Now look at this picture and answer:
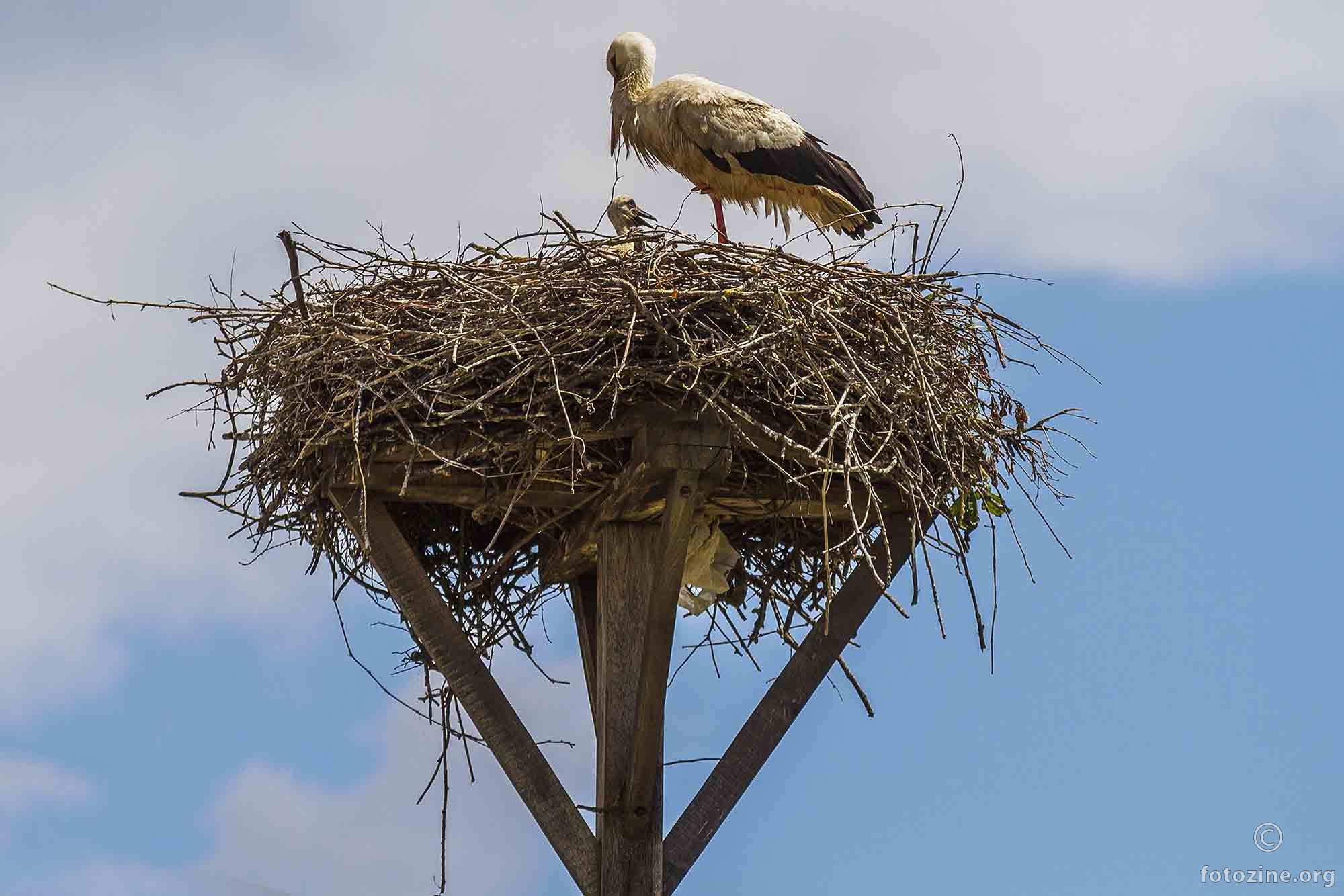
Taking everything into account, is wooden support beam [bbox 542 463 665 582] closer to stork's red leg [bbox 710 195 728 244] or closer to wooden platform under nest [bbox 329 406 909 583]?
wooden platform under nest [bbox 329 406 909 583]

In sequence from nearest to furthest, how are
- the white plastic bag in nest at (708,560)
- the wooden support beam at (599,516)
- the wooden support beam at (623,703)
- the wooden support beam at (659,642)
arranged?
the wooden support beam at (659,642) → the wooden support beam at (599,516) → the wooden support beam at (623,703) → the white plastic bag in nest at (708,560)

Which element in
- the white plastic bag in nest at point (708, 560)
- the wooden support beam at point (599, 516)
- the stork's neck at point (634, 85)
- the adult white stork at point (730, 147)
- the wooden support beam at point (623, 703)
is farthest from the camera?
the stork's neck at point (634, 85)

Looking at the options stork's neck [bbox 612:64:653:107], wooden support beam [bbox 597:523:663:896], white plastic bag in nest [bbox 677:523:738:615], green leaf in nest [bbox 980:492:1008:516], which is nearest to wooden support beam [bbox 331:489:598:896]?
wooden support beam [bbox 597:523:663:896]

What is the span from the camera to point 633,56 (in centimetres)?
741

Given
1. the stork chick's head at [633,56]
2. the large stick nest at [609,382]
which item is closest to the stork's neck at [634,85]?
the stork chick's head at [633,56]

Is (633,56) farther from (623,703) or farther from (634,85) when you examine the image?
(623,703)

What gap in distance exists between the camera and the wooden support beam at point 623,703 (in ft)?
16.0

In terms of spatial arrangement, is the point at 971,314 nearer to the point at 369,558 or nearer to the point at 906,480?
the point at 906,480

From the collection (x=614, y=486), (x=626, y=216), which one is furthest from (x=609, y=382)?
(x=626, y=216)

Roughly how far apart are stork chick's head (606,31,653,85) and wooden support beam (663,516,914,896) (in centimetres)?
290

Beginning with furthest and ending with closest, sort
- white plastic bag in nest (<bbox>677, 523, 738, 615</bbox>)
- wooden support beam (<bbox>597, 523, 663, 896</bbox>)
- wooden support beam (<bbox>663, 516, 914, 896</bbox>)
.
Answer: white plastic bag in nest (<bbox>677, 523, 738, 615</bbox>)
wooden support beam (<bbox>663, 516, 914, 896</bbox>)
wooden support beam (<bbox>597, 523, 663, 896</bbox>)

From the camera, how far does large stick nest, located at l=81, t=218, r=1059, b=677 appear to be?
467 cm

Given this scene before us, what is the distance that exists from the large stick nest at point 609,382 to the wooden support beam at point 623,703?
22 centimetres

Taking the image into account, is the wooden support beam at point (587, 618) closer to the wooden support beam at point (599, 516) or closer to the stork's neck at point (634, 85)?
the wooden support beam at point (599, 516)
